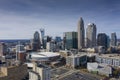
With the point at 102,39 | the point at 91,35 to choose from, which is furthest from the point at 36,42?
the point at 102,39

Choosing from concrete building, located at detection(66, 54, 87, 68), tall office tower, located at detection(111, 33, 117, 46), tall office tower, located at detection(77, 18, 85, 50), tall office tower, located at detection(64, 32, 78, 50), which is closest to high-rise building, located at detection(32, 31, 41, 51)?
tall office tower, located at detection(64, 32, 78, 50)

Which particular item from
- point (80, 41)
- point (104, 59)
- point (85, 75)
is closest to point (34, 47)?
point (80, 41)

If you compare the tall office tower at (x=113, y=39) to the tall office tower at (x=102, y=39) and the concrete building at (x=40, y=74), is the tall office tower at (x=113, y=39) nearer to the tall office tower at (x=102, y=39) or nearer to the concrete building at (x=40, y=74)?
the tall office tower at (x=102, y=39)

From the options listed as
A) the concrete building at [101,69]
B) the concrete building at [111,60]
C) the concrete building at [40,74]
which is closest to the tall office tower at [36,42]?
the concrete building at [111,60]

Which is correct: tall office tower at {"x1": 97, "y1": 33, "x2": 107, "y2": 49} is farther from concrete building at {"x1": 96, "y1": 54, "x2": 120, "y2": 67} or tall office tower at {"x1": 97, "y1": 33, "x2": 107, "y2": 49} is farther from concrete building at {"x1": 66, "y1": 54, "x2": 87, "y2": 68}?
concrete building at {"x1": 66, "y1": 54, "x2": 87, "y2": 68}

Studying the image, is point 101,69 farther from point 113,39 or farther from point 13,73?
point 113,39

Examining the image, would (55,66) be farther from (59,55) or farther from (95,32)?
(95,32)
